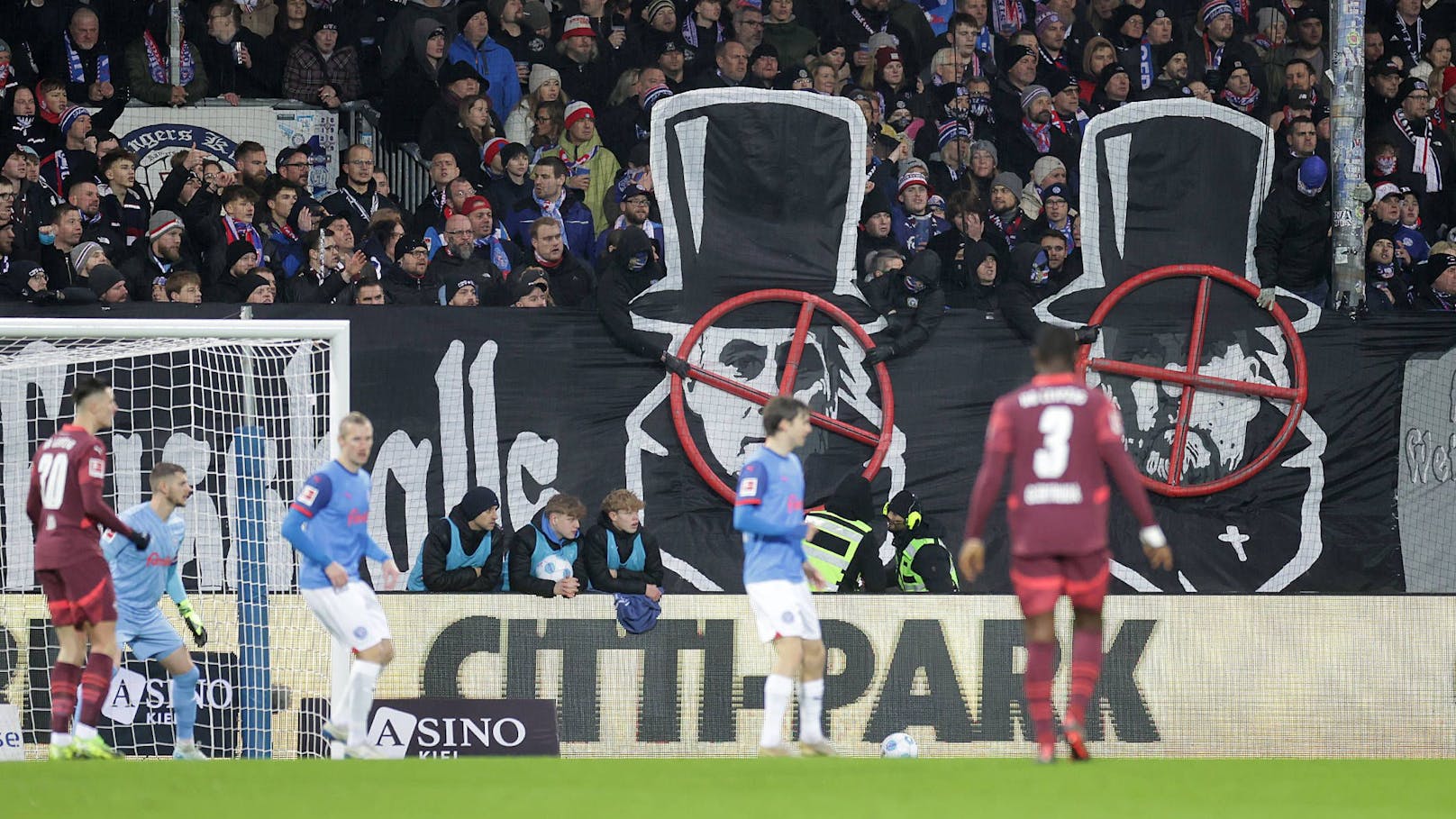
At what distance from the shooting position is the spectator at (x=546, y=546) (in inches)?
431

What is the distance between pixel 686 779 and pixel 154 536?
466 centimetres

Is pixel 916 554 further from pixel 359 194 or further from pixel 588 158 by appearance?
pixel 359 194

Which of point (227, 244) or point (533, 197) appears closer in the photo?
point (227, 244)

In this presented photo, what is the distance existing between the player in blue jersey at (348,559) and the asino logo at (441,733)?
1319mm

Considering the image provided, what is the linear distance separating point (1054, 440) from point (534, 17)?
28.9 feet

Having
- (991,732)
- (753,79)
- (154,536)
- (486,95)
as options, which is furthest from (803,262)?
(154,536)

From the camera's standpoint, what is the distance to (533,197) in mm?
13375

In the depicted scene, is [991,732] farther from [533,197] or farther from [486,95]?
[486,95]

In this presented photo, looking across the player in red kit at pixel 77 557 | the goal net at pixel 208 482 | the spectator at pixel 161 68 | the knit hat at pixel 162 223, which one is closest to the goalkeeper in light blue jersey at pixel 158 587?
the goal net at pixel 208 482

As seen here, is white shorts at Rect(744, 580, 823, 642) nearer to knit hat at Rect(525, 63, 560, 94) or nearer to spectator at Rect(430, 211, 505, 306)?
spectator at Rect(430, 211, 505, 306)

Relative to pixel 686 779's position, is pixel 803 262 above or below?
above

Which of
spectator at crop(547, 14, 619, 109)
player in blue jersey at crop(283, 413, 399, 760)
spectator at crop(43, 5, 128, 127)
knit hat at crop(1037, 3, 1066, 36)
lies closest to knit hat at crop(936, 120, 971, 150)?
knit hat at crop(1037, 3, 1066, 36)

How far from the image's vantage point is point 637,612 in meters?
10.9

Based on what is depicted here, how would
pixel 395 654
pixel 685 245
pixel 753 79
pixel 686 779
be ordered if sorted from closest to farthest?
pixel 686 779
pixel 395 654
pixel 685 245
pixel 753 79
